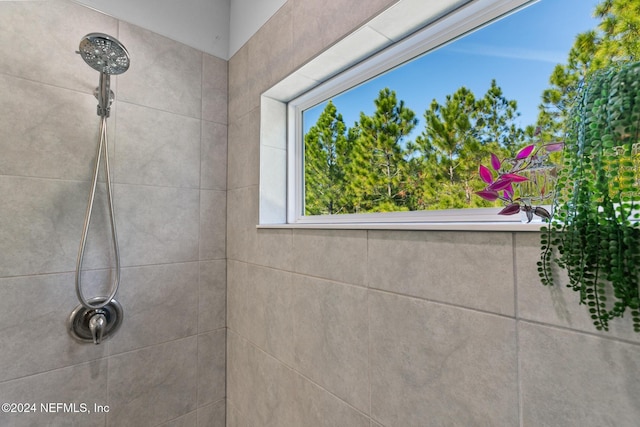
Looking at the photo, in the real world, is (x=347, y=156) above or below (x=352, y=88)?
below

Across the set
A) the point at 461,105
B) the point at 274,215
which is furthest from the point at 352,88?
the point at 274,215

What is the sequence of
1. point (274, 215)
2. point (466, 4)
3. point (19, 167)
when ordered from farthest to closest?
1. point (274, 215)
2. point (19, 167)
3. point (466, 4)

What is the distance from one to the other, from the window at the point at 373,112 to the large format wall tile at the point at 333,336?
260 mm

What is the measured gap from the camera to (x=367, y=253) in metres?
0.89

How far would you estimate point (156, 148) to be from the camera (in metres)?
1.41

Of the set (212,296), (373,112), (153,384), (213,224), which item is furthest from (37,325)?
(373,112)

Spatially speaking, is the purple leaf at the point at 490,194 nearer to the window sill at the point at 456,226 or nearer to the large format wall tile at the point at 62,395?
the window sill at the point at 456,226

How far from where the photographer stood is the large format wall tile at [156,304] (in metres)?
1.32

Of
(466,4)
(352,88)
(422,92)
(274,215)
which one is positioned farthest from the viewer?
(274,215)

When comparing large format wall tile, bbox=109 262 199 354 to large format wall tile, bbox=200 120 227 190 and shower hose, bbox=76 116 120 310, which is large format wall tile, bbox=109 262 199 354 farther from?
large format wall tile, bbox=200 120 227 190

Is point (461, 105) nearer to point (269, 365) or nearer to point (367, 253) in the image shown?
point (367, 253)

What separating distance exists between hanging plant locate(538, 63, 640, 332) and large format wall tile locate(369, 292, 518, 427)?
18 centimetres

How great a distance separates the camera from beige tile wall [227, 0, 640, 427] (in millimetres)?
534

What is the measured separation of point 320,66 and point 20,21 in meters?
1.16
